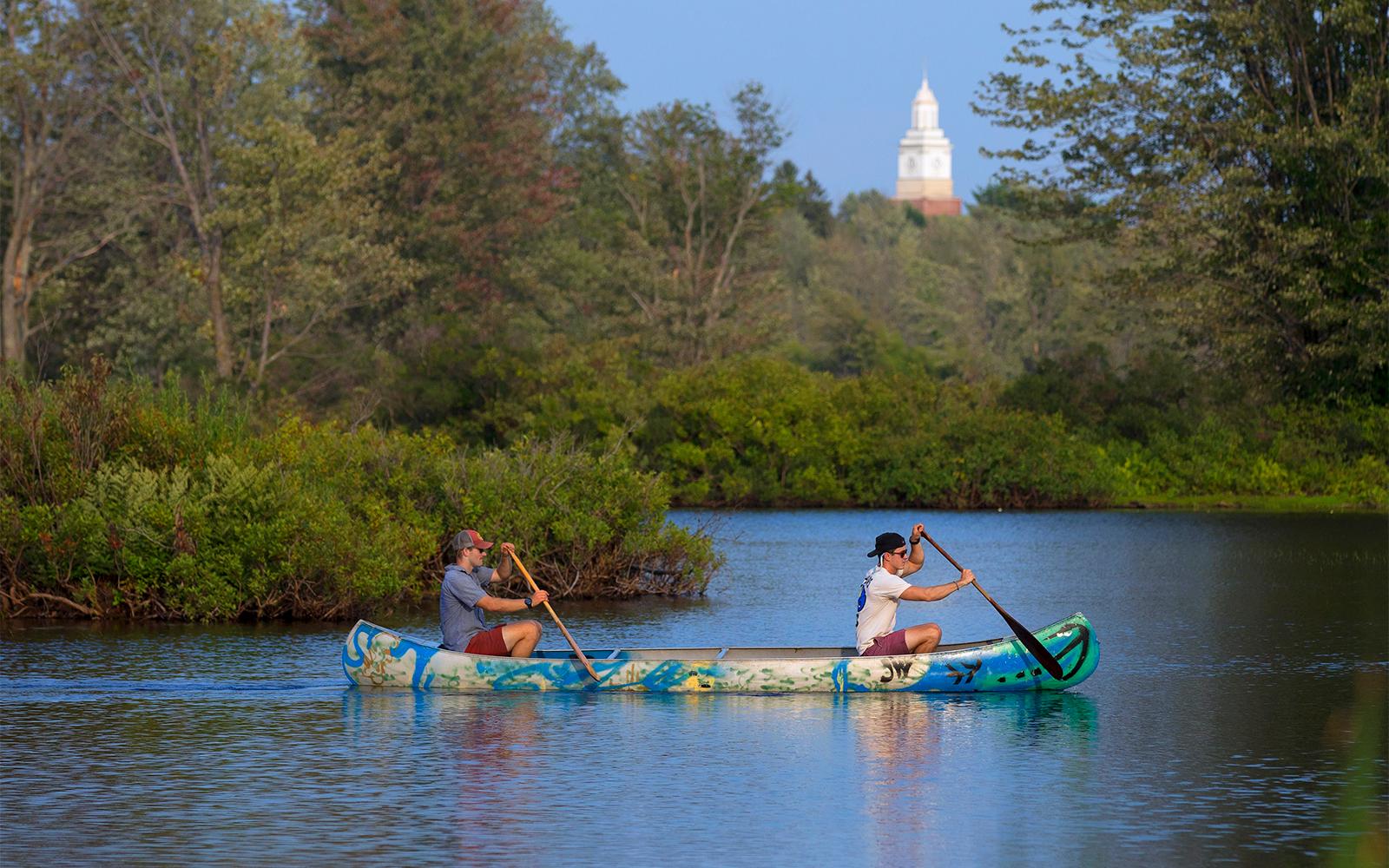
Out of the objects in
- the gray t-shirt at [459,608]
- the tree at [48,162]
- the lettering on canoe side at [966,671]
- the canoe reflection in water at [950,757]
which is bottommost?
the canoe reflection in water at [950,757]

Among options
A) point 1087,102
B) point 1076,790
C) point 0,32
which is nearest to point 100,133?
point 0,32

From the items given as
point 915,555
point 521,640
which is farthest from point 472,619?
point 915,555

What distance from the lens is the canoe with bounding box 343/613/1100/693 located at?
18391mm

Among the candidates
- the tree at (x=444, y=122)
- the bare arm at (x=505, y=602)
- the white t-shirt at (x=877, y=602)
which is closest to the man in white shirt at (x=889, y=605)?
the white t-shirt at (x=877, y=602)

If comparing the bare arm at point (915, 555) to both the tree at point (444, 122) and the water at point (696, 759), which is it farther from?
the tree at point (444, 122)

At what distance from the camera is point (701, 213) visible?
81.6m

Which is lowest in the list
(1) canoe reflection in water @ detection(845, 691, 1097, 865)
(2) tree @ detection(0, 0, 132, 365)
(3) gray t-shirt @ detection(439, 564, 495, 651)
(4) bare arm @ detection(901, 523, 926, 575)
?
(1) canoe reflection in water @ detection(845, 691, 1097, 865)

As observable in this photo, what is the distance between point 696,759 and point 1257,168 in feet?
129

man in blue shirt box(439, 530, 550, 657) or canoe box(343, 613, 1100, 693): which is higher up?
man in blue shirt box(439, 530, 550, 657)

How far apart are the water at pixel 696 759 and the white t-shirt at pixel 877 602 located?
0.67 meters

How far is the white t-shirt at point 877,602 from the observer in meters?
18.6

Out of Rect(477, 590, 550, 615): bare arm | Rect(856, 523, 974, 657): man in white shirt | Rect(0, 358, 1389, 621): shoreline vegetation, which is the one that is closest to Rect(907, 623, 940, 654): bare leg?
Rect(856, 523, 974, 657): man in white shirt

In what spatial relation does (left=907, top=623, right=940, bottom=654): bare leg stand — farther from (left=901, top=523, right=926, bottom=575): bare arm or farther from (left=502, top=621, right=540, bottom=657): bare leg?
(left=502, top=621, right=540, bottom=657): bare leg

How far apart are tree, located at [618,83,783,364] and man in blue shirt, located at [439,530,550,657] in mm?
59490
